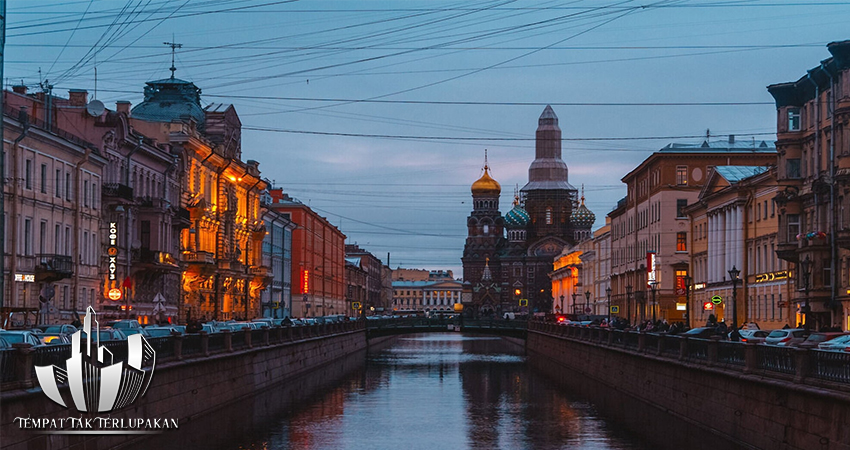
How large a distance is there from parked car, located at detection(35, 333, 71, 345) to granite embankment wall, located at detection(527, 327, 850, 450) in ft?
49.4

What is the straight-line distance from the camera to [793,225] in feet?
214

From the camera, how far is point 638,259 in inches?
4555

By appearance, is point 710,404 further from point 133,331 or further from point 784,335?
point 133,331

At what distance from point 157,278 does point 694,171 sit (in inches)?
1936

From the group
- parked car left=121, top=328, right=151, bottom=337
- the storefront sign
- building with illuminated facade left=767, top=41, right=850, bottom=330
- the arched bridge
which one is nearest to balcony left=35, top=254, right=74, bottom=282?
the storefront sign

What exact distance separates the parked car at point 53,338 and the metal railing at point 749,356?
16302mm

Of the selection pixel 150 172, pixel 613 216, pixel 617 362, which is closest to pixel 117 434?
pixel 617 362

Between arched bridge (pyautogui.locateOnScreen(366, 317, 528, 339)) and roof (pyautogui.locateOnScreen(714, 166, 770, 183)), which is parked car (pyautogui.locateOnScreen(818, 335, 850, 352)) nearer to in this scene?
roof (pyautogui.locateOnScreen(714, 166, 770, 183))

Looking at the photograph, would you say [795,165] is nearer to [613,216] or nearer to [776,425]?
[776,425]

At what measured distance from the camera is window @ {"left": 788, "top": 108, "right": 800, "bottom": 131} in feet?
214

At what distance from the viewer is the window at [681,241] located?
103562 mm

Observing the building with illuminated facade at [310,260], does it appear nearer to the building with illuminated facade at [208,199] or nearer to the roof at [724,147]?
the building with illuminated facade at [208,199]

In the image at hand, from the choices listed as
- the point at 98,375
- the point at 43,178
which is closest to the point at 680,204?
the point at 43,178

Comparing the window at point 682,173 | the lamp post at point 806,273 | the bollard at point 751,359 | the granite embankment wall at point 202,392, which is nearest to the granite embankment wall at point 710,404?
the bollard at point 751,359
